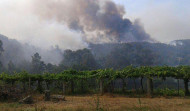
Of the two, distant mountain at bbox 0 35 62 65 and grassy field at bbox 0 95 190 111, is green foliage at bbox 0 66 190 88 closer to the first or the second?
grassy field at bbox 0 95 190 111

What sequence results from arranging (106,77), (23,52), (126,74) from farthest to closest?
(23,52) < (106,77) < (126,74)

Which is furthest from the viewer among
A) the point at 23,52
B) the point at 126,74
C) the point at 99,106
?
the point at 23,52

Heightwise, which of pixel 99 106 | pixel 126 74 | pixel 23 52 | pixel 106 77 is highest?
pixel 23 52

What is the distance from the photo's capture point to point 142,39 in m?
108

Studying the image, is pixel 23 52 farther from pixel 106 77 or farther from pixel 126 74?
pixel 126 74

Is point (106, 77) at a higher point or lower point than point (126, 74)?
lower

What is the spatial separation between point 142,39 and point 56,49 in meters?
47.3

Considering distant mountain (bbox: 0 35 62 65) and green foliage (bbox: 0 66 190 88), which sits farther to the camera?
distant mountain (bbox: 0 35 62 65)

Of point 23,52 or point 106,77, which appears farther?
point 23,52

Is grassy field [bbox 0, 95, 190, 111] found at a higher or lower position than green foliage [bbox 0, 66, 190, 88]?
lower

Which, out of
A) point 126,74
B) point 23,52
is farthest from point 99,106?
point 23,52

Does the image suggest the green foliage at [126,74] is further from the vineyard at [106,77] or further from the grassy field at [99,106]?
the grassy field at [99,106]

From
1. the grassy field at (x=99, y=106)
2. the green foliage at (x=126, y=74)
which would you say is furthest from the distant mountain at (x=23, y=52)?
the grassy field at (x=99, y=106)

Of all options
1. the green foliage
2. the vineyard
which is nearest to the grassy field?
the vineyard
